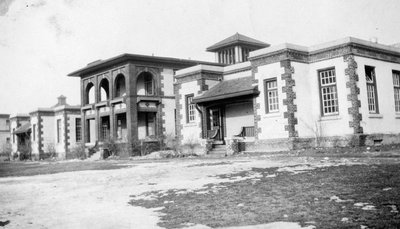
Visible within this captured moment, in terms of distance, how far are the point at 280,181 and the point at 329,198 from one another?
215cm

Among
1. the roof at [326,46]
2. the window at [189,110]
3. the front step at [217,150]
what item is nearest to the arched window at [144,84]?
the window at [189,110]

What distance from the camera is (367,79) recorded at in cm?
2072

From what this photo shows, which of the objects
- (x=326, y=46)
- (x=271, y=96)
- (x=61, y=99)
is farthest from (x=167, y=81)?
(x=61, y=99)

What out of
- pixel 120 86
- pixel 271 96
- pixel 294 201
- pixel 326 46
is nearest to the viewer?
pixel 294 201

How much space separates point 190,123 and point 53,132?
2546 centimetres

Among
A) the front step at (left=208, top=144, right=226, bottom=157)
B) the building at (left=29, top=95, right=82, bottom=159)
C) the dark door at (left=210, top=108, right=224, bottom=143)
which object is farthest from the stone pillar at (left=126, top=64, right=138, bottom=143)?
the building at (left=29, top=95, right=82, bottom=159)

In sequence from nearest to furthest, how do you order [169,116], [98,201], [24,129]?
[98,201], [169,116], [24,129]

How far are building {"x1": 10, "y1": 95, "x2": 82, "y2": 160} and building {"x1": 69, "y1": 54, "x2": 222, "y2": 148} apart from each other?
8918 mm

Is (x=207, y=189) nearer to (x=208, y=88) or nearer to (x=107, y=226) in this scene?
(x=107, y=226)

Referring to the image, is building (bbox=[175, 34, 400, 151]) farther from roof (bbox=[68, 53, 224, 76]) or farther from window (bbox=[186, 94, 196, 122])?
roof (bbox=[68, 53, 224, 76])

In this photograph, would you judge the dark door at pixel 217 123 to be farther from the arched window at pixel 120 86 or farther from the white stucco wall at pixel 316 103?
the arched window at pixel 120 86

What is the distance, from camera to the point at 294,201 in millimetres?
6547

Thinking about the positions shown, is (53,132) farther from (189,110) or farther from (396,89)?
(396,89)

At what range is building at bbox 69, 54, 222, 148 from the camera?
31344 mm
